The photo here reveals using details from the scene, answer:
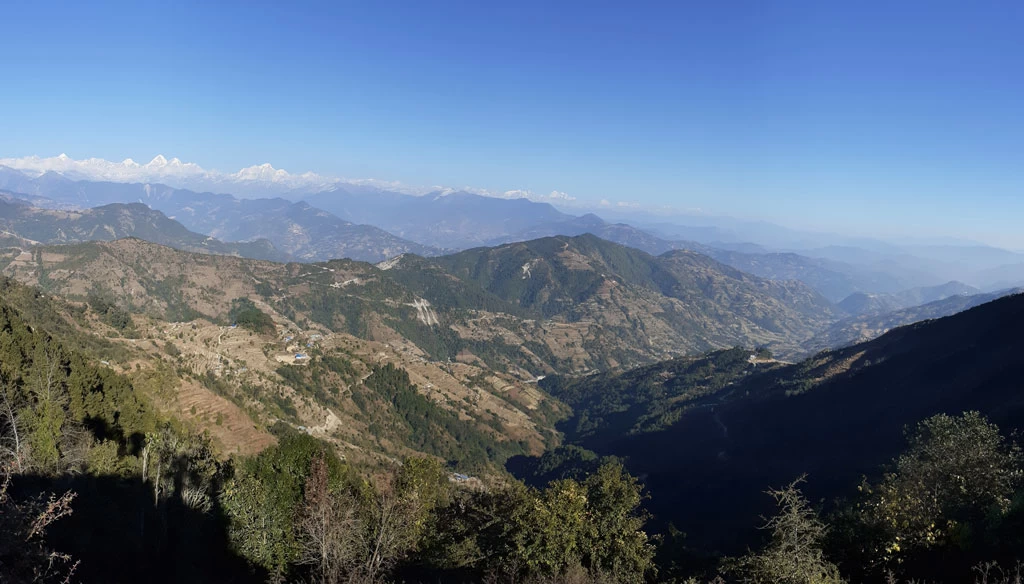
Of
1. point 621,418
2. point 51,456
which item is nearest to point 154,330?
point 51,456

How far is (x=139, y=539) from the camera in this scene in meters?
28.8

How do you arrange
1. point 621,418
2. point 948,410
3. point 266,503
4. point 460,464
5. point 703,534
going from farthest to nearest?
point 621,418
point 460,464
point 948,410
point 703,534
point 266,503

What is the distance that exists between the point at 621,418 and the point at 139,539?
178m

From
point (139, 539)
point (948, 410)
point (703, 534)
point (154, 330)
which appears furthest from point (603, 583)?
point (154, 330)

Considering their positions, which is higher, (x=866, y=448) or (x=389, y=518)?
(x=389, y=518)

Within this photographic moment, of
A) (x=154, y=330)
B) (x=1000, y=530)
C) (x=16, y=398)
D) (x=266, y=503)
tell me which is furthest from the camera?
(x=154, y=330)

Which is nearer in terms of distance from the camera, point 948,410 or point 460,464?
point 948,410

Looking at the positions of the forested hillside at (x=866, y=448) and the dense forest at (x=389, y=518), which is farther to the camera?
the forested hillside at (x=866, y=448)

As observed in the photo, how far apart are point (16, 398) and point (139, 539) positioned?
17.9 m

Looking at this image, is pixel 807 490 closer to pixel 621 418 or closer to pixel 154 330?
pixel 621 418

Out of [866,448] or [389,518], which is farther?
[866,448]

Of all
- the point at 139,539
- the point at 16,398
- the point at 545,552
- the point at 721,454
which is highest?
the point at 16,398

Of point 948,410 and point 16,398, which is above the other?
point 16,398

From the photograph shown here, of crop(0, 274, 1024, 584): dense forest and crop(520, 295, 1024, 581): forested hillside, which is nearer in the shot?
crop(0, 274, 1024, 584): dense forest
